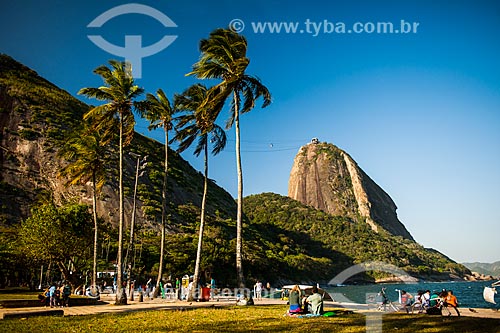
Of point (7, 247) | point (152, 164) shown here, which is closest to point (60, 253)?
point (7, 247)

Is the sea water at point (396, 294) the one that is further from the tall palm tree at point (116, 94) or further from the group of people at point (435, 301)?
the tall palm tree at point (116, 94)

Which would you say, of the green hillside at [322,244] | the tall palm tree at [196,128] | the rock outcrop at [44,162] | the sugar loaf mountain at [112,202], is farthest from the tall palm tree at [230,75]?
the green hillside at [322,244]

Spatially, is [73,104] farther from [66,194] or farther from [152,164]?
[66,194]

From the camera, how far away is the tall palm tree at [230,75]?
22.2 m

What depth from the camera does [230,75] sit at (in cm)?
2294

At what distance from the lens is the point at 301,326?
1212cm

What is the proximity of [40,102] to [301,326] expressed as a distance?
85.1m

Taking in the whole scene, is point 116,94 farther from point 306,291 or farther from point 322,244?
point 322,244

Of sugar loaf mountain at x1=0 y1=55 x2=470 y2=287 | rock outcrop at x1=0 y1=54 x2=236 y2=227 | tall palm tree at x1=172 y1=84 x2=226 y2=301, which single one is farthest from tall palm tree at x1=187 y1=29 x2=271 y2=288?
rock outcrop at x1=0 y1=54 x2=236 y2=227

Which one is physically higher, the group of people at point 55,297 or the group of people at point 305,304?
the group of people at point 305,304

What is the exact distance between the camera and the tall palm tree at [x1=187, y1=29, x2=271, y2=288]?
2225cm

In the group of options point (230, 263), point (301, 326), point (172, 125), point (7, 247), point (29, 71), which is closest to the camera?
point (301, 326)

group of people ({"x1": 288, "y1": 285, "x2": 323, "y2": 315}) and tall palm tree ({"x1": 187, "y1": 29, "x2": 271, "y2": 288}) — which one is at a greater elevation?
tall palm tree ({"x1": 187, "y1": 29, "x2": 271, "y2": 288})

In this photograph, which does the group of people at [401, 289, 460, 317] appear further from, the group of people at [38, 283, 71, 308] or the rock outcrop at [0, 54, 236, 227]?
the rock outcrop at [0, 54, 236, 227]
